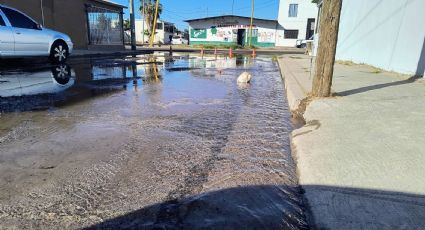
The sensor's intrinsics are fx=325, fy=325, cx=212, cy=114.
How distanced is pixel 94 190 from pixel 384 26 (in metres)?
12.5

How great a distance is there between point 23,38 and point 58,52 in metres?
1.71

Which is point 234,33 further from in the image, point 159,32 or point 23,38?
point 23,38

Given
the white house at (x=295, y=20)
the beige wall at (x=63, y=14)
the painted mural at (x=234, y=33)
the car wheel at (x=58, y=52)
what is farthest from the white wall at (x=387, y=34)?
the painted mural at (x=234, y=33)

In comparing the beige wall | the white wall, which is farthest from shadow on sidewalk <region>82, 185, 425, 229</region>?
the beige wall

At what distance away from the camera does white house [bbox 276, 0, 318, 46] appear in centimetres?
5156

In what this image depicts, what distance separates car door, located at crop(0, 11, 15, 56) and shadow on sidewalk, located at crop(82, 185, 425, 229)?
1067cm

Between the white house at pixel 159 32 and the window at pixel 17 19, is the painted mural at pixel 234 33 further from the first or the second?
the window at pixel 17 19

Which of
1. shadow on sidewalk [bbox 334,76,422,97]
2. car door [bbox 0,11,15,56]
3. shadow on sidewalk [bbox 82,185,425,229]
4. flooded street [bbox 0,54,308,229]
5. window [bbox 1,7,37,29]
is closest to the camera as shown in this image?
shadow on sidewalk [bbox 82,185,425,229]

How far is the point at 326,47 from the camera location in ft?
20.2

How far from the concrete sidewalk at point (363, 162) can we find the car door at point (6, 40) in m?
10.1

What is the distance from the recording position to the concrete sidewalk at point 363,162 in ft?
7.70

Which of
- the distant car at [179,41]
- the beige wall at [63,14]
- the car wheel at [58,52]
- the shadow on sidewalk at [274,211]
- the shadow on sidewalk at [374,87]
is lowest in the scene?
the shadow on sidewalk at [274,211]

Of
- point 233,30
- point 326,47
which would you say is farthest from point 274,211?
point 233,30

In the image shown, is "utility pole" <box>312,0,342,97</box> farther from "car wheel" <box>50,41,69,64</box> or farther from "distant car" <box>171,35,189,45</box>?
"distant car" <box>171,35,189,45</box>
